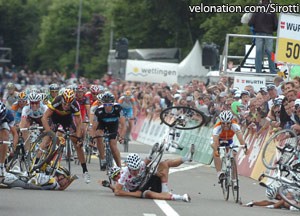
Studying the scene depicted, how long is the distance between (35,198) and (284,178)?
3727mm

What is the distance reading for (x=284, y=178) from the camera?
16.9m

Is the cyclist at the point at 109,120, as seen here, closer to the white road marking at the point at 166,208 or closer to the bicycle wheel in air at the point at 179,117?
the bicycle wheel in air at the point at 179,117

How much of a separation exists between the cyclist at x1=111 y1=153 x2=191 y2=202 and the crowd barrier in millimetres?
495

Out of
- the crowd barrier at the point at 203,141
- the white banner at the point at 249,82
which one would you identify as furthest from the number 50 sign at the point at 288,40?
the white banner at the point at 249,82

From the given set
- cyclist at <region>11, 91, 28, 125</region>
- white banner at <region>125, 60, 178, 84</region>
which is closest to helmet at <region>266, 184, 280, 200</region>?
cyclist at <region>11, 91, 28, 125</region>

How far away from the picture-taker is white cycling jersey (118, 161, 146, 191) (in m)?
17.2

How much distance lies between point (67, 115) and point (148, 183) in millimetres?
3328

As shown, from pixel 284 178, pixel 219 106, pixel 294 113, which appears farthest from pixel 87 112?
pixel 284 178

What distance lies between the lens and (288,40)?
83.4 feet

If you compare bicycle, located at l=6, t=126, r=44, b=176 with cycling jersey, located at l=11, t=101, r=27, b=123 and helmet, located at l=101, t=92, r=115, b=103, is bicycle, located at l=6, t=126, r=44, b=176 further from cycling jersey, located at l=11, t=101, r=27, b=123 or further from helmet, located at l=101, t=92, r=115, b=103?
cycling jersey, located at l=11, t=101, r=27, b=123

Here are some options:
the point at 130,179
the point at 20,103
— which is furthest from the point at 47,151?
the point at 20,103

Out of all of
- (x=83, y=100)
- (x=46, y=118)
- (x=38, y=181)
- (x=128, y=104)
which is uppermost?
(x=46, y=118)

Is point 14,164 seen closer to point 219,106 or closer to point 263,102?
point 263,102

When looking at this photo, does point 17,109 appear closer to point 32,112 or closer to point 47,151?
point 32,112
